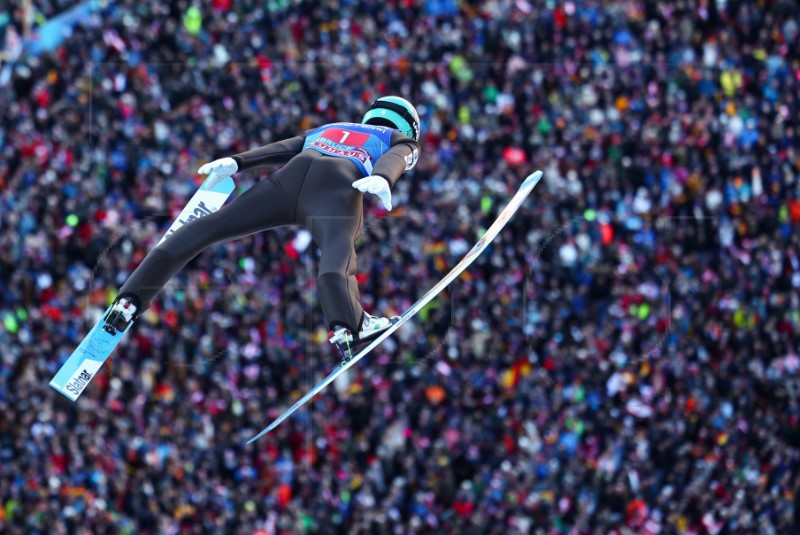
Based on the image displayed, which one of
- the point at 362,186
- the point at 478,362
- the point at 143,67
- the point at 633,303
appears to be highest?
the point at 143,67

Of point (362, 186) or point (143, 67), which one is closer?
point (362, 186)

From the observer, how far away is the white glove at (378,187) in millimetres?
6641

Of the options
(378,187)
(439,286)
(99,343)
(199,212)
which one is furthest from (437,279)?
(378,187)

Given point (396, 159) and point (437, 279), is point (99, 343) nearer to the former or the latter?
point (396, 159)

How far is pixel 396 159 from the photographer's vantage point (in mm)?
7043

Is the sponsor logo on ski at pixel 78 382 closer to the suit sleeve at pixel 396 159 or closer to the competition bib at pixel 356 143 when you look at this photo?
the competition bib at pixel 356 143

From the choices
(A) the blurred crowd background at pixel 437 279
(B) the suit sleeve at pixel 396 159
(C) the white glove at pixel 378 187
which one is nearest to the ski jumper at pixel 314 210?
(B) the suit sleeve at pixel 396 159

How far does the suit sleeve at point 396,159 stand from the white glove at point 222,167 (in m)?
0.73

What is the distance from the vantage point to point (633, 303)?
46.0ft

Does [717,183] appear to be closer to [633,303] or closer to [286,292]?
[633,303]

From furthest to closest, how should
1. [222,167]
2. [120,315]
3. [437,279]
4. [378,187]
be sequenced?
[437,279]
[120,315]
[222,167]
[378,187]

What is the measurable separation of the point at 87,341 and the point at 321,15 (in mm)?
7961

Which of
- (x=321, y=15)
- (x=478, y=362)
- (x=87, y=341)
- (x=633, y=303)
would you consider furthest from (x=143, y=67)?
(x=87, y=341)

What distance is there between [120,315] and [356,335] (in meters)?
1.24
